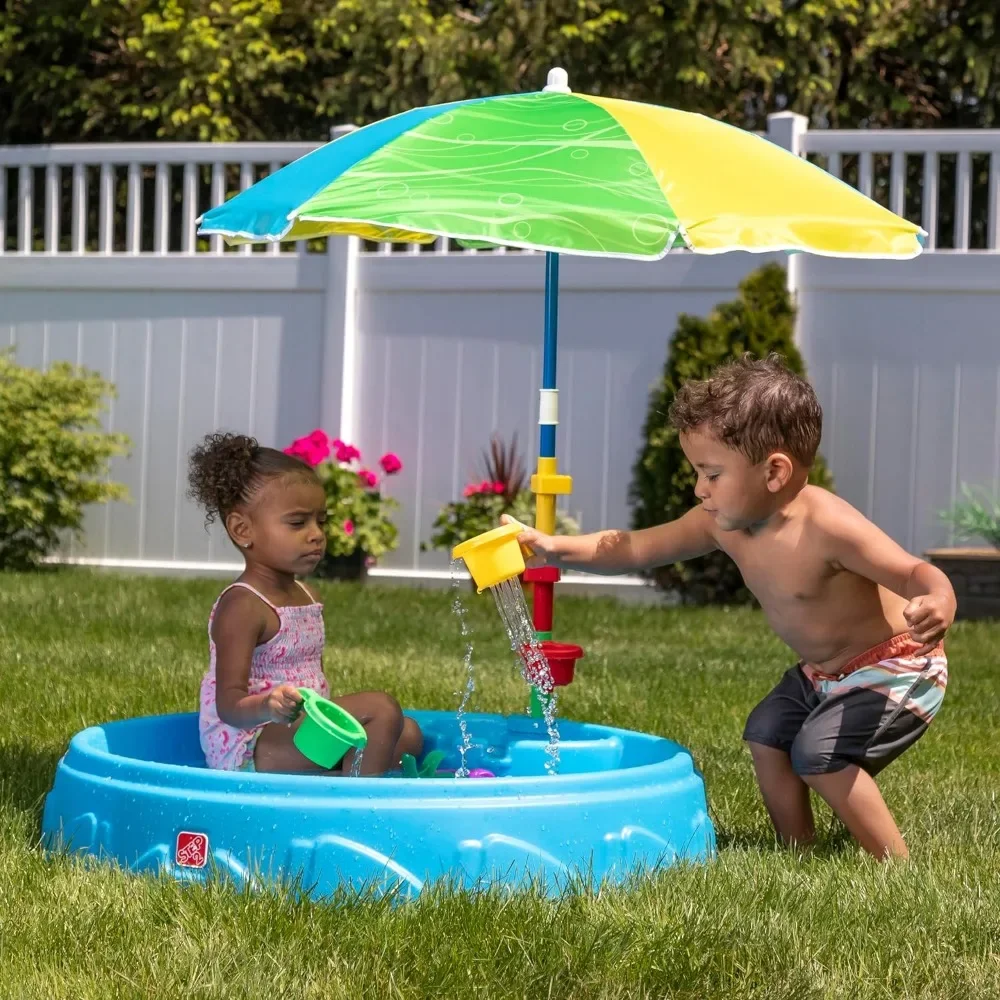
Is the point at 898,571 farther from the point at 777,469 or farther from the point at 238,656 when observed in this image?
the point at 238,656

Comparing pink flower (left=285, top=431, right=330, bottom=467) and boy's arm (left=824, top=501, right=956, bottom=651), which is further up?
boy's arm (left=824, top=501, right=956, bottom=651)

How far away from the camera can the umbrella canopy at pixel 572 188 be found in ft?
9.91

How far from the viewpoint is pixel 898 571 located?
316 centimetres

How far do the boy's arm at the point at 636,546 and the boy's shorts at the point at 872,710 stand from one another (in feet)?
1.42

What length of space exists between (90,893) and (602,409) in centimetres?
626

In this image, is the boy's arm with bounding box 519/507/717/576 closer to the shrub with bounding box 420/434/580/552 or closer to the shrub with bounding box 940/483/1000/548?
the shrub with bounding box 420/434/580/552

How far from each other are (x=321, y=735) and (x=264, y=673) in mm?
530

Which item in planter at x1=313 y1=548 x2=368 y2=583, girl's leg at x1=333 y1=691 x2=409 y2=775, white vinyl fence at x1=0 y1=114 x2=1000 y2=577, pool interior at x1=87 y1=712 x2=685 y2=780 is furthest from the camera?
planter at x1=313 y1=548 x2=368 y2=583

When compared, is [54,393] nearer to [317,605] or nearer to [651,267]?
[651,267]

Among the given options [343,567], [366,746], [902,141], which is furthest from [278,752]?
[902,141]

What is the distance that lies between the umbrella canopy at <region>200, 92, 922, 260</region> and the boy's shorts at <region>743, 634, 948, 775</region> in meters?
0.81

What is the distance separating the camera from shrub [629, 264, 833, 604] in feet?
27.0

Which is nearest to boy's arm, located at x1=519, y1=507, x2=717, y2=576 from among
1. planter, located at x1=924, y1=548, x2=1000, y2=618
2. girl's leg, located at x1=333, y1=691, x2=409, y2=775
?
girl's leg, located at x1=333, y1=691, x2=409, y2=775

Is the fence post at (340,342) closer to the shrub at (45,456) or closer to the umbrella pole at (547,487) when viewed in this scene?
the shrub at (45,456)
